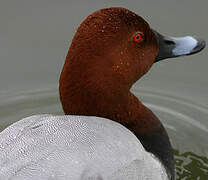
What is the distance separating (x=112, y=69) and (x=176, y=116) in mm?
1383

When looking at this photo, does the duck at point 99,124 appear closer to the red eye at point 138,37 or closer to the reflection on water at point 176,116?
the red eye at point 138,37

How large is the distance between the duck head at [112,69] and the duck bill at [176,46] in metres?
0.04

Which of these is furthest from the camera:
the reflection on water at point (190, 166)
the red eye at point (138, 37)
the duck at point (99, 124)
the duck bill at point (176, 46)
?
the reflection on water at point (190, 166)

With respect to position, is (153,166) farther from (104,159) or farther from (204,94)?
(204,94)

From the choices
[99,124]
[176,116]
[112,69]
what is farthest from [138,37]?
[176,116]

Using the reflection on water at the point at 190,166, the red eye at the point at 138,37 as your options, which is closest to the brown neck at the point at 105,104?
the red eye at the point at 138,37

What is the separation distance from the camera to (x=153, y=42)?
2914mm

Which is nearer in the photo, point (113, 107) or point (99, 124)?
point (99, 124)

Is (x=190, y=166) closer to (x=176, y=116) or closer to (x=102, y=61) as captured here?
(x=176, y=116)

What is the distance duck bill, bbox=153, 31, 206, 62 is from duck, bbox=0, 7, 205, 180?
2 cm

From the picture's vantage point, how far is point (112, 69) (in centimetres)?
264

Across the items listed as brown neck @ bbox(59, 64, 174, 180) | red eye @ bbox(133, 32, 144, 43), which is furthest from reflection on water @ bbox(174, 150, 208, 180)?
red eye @ bbox(133, 32, 144, 43)

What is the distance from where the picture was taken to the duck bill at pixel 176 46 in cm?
301

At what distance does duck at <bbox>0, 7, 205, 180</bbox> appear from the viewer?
2277 mm
